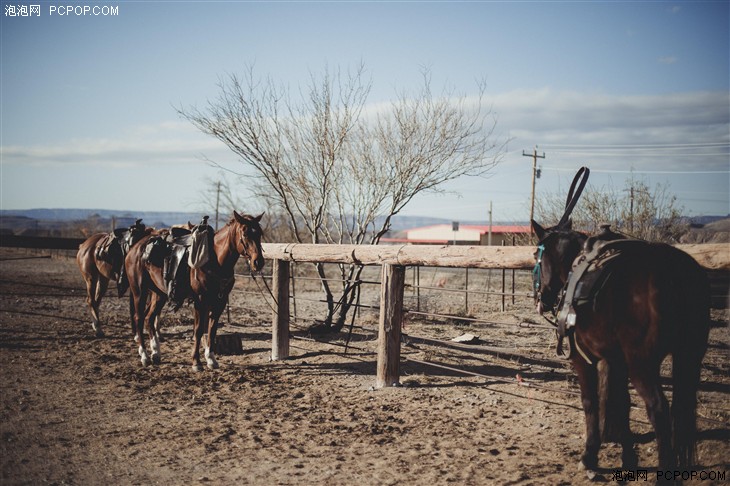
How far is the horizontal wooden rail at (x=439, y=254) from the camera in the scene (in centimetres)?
388

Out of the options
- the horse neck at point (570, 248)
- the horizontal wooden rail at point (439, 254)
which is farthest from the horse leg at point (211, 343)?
the horse neck at point (570, 248)

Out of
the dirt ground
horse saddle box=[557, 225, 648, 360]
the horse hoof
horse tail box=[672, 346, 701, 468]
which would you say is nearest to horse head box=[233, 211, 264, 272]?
the dirt ground

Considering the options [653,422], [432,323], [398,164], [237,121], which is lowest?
[432,323]

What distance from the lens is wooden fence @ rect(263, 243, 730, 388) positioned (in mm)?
4824

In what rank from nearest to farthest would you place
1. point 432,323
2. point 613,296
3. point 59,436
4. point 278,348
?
1. point 613,296
2. point 59,436
3. point 278,348
4. point 432,323

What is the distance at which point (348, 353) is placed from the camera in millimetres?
Answer: 8508

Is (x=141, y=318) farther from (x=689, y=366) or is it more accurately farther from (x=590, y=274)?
(x=689, y=366)

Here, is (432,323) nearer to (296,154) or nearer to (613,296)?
(296,154)

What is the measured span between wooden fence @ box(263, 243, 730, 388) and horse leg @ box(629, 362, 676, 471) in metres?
1.19

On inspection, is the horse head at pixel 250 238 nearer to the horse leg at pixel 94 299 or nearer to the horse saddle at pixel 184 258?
the horse saddle at pixel 184 258

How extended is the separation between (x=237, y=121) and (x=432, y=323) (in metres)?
6.39

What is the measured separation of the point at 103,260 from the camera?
9477 mm

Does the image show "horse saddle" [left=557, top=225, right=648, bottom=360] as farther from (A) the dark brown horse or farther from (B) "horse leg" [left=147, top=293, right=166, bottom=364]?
(B) "horse leg" [left=147, top=293, right=166, bottom=364]

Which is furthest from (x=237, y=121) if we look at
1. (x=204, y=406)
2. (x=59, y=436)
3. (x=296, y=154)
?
(x=59, y=436)
